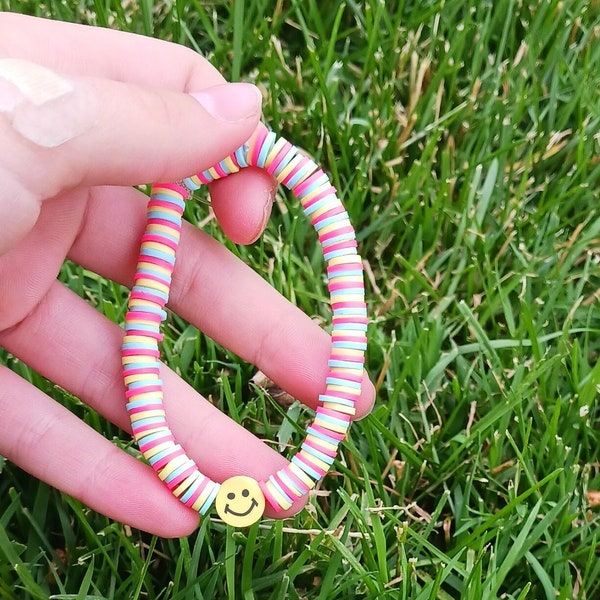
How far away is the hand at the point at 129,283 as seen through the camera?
111 cm

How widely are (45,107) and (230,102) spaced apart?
24cm

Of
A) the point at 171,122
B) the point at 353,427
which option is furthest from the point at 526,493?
the point at 171,122

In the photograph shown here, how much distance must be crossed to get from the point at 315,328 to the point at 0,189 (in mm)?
493

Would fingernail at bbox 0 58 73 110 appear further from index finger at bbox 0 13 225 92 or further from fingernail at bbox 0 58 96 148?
index finger at bbox 0 13 225 92

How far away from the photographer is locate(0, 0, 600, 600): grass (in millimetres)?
1279

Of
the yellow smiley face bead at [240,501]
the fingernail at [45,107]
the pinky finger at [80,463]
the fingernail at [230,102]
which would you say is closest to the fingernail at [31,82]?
the fingernail at [45,107]

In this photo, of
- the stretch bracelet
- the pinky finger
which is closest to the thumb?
the stretch bracelet

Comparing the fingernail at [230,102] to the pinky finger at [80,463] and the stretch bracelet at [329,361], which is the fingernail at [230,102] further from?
the pinky finger at [80,463]

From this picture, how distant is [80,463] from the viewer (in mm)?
1230

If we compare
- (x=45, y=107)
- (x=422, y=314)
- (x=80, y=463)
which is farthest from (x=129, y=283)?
(x=422, y=314)

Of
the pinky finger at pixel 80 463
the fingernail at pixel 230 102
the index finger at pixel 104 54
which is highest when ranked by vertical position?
the fingernail at pixel 230 102

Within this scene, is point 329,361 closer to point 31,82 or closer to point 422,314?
point 422,314

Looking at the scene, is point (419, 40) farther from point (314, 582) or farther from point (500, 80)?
point (314, 582)

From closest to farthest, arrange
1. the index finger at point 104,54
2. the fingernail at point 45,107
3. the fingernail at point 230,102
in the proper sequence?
the fingernail at point 45,107, the fingernail at point 230,102, the index finger at point 104,54
